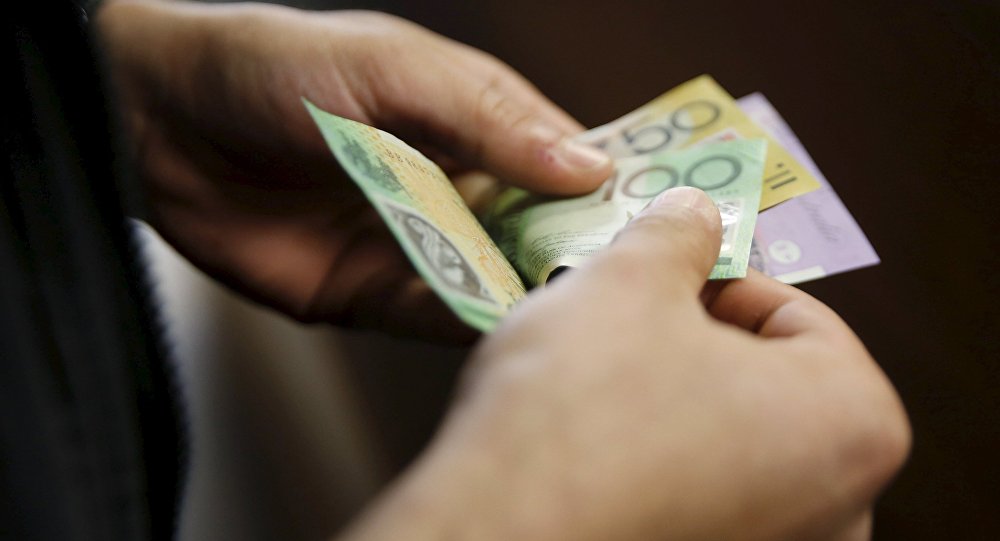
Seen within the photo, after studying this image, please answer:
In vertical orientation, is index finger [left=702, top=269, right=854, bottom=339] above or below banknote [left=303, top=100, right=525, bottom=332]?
below

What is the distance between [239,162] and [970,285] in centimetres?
79

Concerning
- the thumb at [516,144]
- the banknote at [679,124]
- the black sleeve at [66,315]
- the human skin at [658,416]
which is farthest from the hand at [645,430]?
the banknote at [679,124]

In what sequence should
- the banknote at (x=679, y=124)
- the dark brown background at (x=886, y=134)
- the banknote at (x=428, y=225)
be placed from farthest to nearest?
the banknote at (x=679, y=124), the dark brown background at (x=886, y=134), the banknote at (x=428, y=225)

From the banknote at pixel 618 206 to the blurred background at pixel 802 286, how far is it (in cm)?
10

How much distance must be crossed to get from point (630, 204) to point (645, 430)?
1.41 feet

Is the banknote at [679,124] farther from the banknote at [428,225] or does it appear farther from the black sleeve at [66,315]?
the black sleeve at [66,315]

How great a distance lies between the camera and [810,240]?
71 centimetres

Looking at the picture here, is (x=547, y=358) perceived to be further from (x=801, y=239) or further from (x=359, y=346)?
(x=359, y=346)

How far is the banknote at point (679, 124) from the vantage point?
846 millimetres

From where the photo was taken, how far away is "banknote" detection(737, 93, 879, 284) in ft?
2.26

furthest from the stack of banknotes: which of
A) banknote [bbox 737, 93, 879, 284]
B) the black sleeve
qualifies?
the black sleeve

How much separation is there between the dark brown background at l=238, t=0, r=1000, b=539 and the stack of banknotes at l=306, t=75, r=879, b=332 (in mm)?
37

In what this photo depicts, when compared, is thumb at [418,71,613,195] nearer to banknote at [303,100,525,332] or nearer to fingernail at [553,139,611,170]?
fingernail at [553,139,611,170]

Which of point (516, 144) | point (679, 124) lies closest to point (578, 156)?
point (516, 144)
